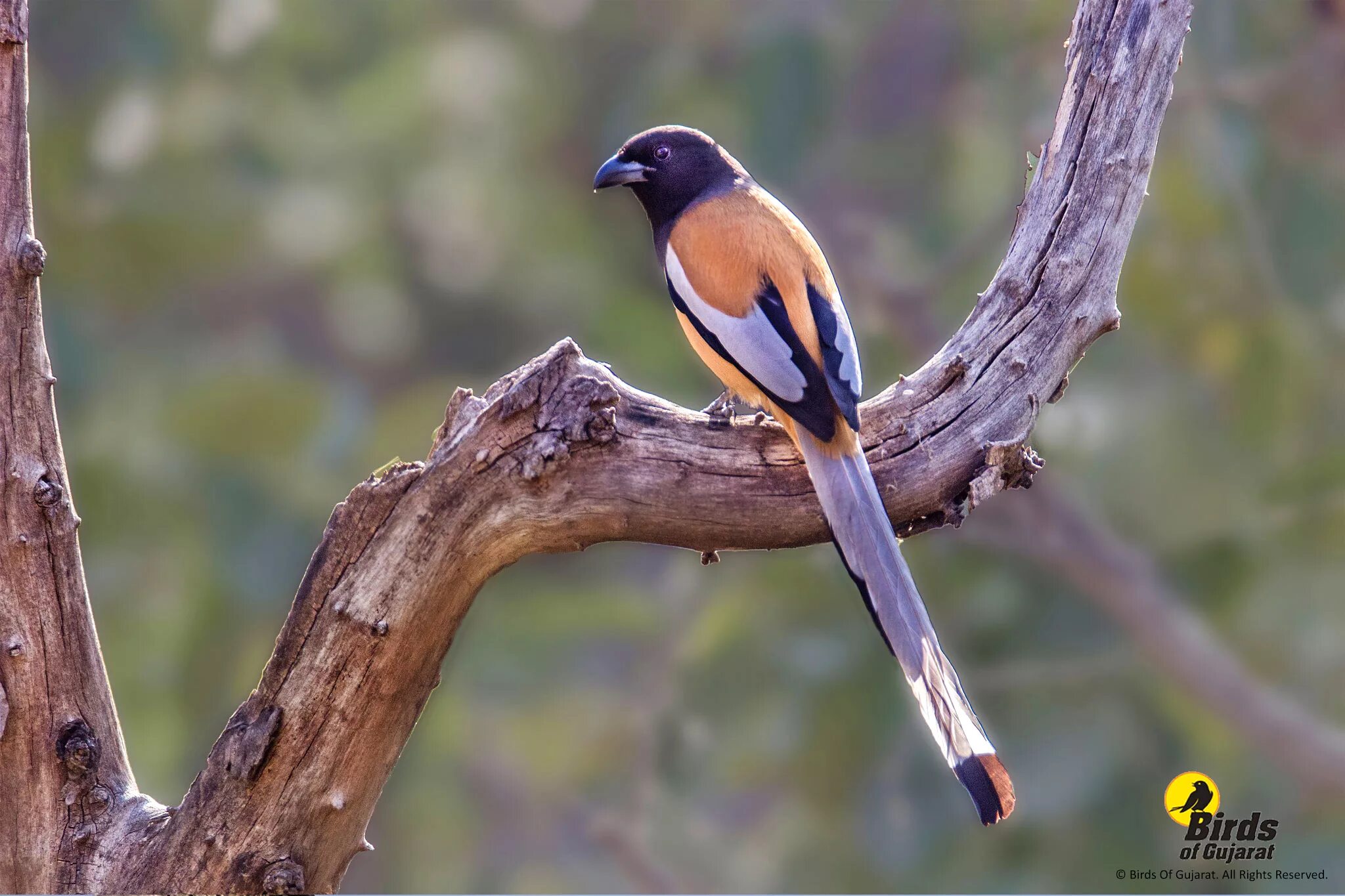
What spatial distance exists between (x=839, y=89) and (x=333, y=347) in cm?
357

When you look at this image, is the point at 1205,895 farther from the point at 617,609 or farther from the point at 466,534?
the point at 466,534

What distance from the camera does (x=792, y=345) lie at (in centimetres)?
254

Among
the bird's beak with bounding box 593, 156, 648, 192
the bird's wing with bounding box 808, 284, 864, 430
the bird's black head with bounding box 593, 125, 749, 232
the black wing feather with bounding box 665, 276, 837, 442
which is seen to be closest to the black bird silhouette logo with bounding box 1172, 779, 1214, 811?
the bird's wing with bounding box 808, 284, 864, 430

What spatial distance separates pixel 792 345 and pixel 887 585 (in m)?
0.55

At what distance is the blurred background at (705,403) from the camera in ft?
22.6

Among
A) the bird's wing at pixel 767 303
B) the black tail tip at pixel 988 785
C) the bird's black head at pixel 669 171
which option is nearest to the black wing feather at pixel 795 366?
the bird's wing at pixel 767 303

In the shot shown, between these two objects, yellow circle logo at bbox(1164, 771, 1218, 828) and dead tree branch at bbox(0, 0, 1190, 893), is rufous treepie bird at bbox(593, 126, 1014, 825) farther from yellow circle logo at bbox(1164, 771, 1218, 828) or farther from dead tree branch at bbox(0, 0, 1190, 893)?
yellow circle logo at bbox(1164, 771, 1218, 828)

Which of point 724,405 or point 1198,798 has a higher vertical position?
point 724,405

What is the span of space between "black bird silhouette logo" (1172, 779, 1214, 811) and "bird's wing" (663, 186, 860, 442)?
2.11 metres

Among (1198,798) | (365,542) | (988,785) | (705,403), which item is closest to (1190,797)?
(1198,798)

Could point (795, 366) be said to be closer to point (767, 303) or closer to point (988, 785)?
point (767, 303)

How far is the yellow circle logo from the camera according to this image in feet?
12.5

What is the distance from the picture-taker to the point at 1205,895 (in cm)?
779

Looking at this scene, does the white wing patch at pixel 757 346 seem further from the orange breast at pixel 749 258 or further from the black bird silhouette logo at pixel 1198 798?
the black bird silhouette logo at pixel 1198 798
